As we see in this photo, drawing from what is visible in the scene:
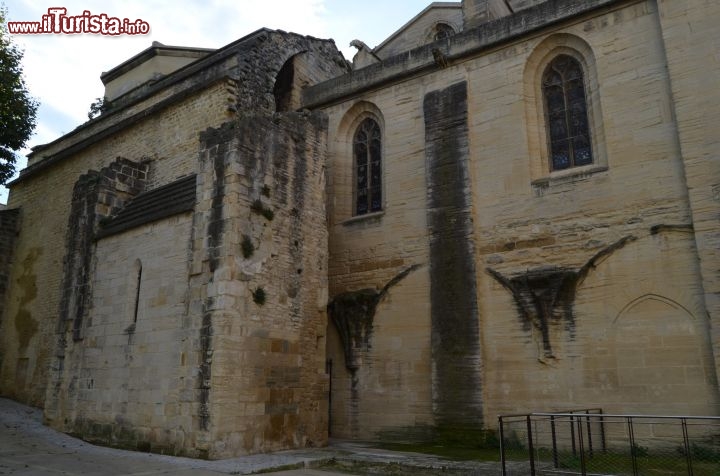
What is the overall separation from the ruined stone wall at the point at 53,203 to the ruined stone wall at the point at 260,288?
2681 millimetres

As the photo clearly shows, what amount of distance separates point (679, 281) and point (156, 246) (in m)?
8.39

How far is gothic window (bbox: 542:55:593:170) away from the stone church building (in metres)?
0.04

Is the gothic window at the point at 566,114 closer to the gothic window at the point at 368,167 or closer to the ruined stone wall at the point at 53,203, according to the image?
the gothic window at the point at 368,167

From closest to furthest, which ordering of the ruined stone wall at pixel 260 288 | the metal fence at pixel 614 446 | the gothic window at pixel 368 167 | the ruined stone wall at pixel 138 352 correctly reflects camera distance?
the metal fence at pixel 614 446 < the ruined stone wall at pixel 260 288 < the ruined stone wall at pixel 138 352 < the gothic window at pixel 368 167

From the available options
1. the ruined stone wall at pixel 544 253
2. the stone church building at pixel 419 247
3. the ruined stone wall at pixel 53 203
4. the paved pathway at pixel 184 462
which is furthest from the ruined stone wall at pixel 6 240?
the ruined stone wall at pixel 544 253

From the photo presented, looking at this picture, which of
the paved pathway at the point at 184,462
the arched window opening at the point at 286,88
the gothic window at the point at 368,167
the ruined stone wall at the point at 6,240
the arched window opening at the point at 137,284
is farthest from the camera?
the ruined stone wall at the point at 6,240

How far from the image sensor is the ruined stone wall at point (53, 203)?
41.7ft

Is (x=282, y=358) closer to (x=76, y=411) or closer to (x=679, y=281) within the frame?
(x=76, y=411)

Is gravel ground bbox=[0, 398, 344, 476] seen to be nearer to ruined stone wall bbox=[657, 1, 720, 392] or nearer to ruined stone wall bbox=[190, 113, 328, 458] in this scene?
ruined stone wall bbox=[190, 113, 328, 458]

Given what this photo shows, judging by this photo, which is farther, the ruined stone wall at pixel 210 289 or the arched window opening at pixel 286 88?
the arched window opening at pixel 286 88

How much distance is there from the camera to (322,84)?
13602 mm

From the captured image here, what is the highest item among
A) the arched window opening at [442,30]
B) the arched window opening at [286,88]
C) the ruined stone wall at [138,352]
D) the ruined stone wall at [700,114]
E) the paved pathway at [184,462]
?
the arched window opening at [442,30]

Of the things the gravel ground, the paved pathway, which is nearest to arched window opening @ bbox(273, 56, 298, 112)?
the paved pathway

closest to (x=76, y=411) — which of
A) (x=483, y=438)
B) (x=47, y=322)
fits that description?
(x=47, y=322)
